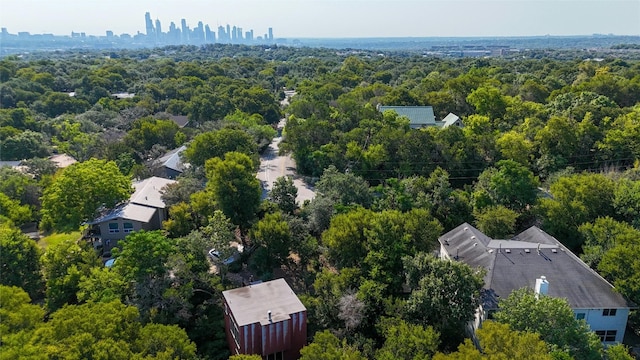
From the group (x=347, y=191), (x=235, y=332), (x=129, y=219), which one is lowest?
(x=235, y=332)

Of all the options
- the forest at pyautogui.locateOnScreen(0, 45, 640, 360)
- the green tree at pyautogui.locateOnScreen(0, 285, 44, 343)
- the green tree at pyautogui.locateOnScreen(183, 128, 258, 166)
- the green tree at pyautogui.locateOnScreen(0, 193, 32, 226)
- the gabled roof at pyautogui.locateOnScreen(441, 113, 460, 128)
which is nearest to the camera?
the green tree at pyautogui.locateOnScreen(0, 285, 44, 343)

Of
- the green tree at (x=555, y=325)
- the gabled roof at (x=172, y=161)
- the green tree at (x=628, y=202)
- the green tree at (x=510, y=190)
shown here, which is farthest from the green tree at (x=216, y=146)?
the green tree at (x=628, y=202)

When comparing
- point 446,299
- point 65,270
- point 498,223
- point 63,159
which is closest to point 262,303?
point 446,299

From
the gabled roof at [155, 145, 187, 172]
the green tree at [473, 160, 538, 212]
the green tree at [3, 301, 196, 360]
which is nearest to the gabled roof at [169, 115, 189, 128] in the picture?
the gabled roof at [155, 145, 187, 172]

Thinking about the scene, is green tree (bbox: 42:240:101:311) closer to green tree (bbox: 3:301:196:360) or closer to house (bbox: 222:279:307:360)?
green tree (bbox: 3:301:196:360)

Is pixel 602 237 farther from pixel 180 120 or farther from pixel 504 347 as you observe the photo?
pixel 180 120

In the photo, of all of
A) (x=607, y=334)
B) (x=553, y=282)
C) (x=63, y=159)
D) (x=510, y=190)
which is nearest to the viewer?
(x=607, y=334)

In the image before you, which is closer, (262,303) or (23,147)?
(262,303)

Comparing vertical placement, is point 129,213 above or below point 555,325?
below
